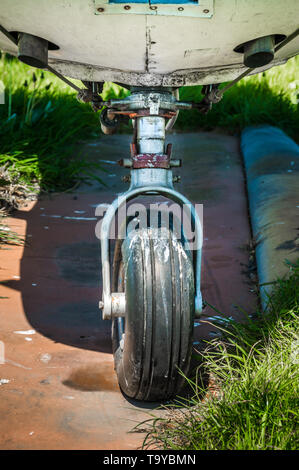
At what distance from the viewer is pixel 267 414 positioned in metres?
1.46

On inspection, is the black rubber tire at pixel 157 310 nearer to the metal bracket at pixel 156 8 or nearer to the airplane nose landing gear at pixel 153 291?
the airplane nose landing gear at pixel 153 291

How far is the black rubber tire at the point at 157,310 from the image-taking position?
157 centimetres

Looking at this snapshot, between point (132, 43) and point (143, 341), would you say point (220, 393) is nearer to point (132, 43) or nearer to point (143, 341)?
point (143, 341)

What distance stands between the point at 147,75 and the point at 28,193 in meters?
2.15

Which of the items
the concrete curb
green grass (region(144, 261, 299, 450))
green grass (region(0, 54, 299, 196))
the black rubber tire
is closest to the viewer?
green grass (region(144, 261, 299, 450))

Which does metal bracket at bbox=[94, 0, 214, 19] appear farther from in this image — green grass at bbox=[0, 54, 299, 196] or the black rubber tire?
green grass at bbox=[0, 54, 299, 196]

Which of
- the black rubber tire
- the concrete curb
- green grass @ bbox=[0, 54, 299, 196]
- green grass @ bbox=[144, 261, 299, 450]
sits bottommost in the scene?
green grass @ bbox=[144, 261, 299, 450]

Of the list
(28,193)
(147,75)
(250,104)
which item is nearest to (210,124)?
(250,104)

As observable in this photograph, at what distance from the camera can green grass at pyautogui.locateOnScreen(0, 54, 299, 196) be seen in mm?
4012

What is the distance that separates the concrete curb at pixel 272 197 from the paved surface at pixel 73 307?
0.13m

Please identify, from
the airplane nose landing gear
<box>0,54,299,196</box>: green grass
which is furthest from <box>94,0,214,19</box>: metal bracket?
<box>0,54,299,196</box>: green grass

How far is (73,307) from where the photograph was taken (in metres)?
2.43

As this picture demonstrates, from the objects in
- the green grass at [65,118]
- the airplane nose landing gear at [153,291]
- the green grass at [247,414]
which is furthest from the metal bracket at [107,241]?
the green grass at [65,118]

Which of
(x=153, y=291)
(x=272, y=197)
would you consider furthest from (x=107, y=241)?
(x=272, y=197)
